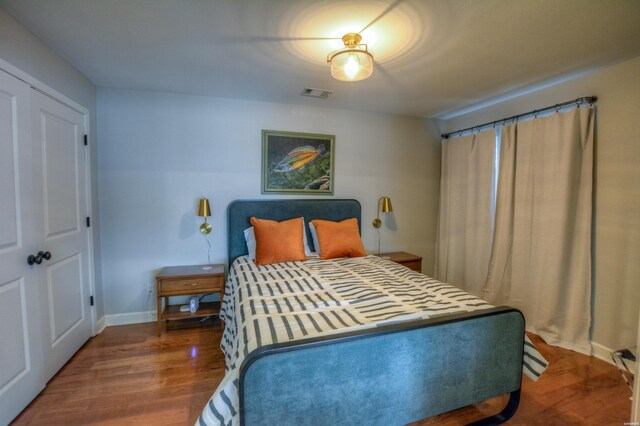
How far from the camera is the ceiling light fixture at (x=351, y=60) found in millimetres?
1809

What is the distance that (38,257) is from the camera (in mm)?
1888

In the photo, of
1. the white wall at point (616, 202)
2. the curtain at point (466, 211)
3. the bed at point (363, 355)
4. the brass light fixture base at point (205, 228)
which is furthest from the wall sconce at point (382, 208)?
the brass light fixture base at point (205, 228)

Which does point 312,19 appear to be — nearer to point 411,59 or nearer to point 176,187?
point 411,59

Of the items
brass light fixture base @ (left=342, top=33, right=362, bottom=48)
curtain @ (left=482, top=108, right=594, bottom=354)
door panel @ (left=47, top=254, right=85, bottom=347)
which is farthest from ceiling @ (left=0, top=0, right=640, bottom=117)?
door panel @ (left=47, top=254, right=85, bottom=347)

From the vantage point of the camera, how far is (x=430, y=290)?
2064mm

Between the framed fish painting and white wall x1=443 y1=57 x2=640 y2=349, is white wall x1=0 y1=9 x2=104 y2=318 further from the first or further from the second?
white wall x1=443 y1=57 x2=640 y2=349

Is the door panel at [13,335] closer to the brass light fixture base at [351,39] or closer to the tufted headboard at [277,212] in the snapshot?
the tufted headboard at [277,212]

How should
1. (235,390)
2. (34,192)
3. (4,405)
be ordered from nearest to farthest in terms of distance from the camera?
(235,390) < (4,405) < (34,192)

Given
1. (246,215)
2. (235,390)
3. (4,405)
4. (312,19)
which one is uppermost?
(312,19)

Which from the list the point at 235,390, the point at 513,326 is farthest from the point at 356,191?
the point at 235,390

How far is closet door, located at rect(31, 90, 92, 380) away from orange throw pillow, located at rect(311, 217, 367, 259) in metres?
2.17

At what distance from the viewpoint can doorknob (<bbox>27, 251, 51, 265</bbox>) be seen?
5.99 feet

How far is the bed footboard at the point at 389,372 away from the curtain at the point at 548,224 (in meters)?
1.29

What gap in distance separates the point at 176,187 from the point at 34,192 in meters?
1.19
